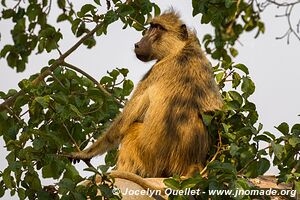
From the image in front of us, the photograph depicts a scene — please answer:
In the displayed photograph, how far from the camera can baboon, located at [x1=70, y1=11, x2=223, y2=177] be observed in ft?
26.5

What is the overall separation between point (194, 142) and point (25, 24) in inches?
130

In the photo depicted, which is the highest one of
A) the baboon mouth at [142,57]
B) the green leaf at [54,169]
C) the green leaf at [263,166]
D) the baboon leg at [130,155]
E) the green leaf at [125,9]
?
the green leaf at [125,9]

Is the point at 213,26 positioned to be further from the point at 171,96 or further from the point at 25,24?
the point at 25,24

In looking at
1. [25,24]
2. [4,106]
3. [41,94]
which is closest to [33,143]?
[41,94]

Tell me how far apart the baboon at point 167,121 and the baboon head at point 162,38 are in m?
0.25

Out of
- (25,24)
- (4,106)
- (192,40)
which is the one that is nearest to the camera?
(4,106)

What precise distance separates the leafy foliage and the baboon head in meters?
0.22

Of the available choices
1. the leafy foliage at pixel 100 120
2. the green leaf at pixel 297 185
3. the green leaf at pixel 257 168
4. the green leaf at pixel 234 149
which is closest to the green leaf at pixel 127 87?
the leafy foliage at pixel 100 120

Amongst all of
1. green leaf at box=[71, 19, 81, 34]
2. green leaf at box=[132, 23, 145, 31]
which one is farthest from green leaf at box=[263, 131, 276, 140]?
green leaf at box=[71, 19, 81, 34]

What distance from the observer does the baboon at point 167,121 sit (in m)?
8.09

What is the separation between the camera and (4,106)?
8.18 m

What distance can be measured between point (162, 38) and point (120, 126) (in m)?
1.22

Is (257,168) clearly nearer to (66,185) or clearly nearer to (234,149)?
(234,149)

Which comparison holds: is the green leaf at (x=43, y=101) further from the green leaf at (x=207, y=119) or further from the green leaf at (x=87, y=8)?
the green leaf at (x=87, y=8)
